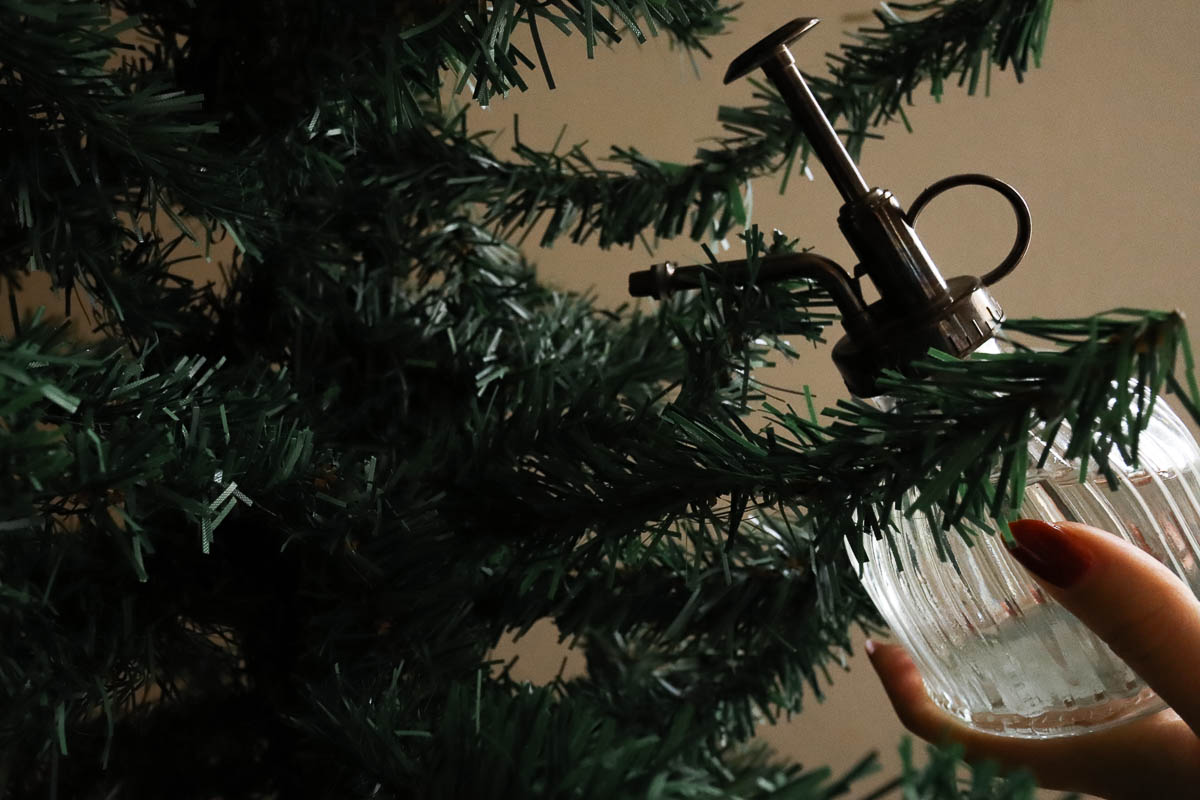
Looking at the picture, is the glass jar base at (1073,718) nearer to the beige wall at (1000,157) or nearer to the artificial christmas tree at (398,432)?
the artificial christmas tree at (398,432)

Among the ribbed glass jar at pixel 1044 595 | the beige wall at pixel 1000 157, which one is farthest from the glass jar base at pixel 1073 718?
the beige wall at pixel 1000 157

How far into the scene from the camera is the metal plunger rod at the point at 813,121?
19 cm

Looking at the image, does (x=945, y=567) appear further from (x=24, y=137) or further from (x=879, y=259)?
(x=24, y=137)

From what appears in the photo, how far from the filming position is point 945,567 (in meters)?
0.18

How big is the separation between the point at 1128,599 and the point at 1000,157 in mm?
428

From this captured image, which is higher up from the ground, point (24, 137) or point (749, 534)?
point (24, 137)

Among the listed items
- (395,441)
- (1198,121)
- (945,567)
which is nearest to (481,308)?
(395,441)

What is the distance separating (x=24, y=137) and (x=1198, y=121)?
54cm

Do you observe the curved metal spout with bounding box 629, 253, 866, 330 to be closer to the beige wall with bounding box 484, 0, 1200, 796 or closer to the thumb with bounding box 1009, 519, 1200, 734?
the thumb with bounding box 1009, 519, 1200, 734

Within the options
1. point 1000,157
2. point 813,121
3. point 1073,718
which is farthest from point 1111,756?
point 1000,157

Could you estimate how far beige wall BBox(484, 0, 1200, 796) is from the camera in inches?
19.9

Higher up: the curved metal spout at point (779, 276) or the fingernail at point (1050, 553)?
the curved metal spout at point (779, 276)

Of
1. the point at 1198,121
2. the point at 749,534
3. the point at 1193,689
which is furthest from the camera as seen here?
the point at 1198,121

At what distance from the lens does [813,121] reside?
188 mm
